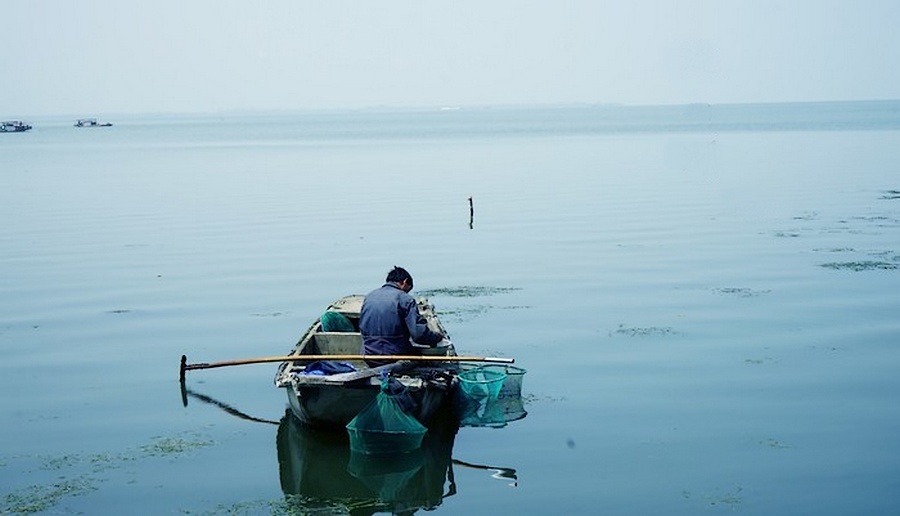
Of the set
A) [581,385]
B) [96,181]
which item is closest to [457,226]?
[581,385]

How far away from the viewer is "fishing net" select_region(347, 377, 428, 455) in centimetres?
1327

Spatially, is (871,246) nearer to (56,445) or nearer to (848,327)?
(848,327)

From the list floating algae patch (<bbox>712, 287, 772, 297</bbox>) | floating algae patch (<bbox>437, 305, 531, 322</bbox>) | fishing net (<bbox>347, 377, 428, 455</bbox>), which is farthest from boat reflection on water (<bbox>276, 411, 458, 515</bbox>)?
floating algae patch (<bbox>712, 287, 772, 297</bbox>)

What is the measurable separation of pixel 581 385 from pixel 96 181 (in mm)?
48173

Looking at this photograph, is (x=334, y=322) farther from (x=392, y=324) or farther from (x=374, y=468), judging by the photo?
(x=374, y=468)

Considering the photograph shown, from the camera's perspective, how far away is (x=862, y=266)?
1023 inches

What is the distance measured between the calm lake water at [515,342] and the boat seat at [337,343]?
39.9 inches

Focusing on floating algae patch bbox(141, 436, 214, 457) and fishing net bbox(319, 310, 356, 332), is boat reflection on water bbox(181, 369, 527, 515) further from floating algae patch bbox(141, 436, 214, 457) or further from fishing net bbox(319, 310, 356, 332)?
fishing net bbox(319, 310, 356, 332)

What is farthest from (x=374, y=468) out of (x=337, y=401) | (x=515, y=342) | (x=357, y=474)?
(x=515, y=342)

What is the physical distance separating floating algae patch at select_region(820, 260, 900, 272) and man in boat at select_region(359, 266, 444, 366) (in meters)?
14.8

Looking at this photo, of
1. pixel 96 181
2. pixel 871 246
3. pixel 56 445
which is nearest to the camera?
pixel 56 445

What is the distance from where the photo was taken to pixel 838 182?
48656 millimetres

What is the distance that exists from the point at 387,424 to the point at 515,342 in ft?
20.2

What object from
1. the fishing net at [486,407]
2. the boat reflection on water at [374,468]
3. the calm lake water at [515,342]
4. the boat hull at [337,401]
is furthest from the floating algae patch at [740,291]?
the boat hull at [337,401]
